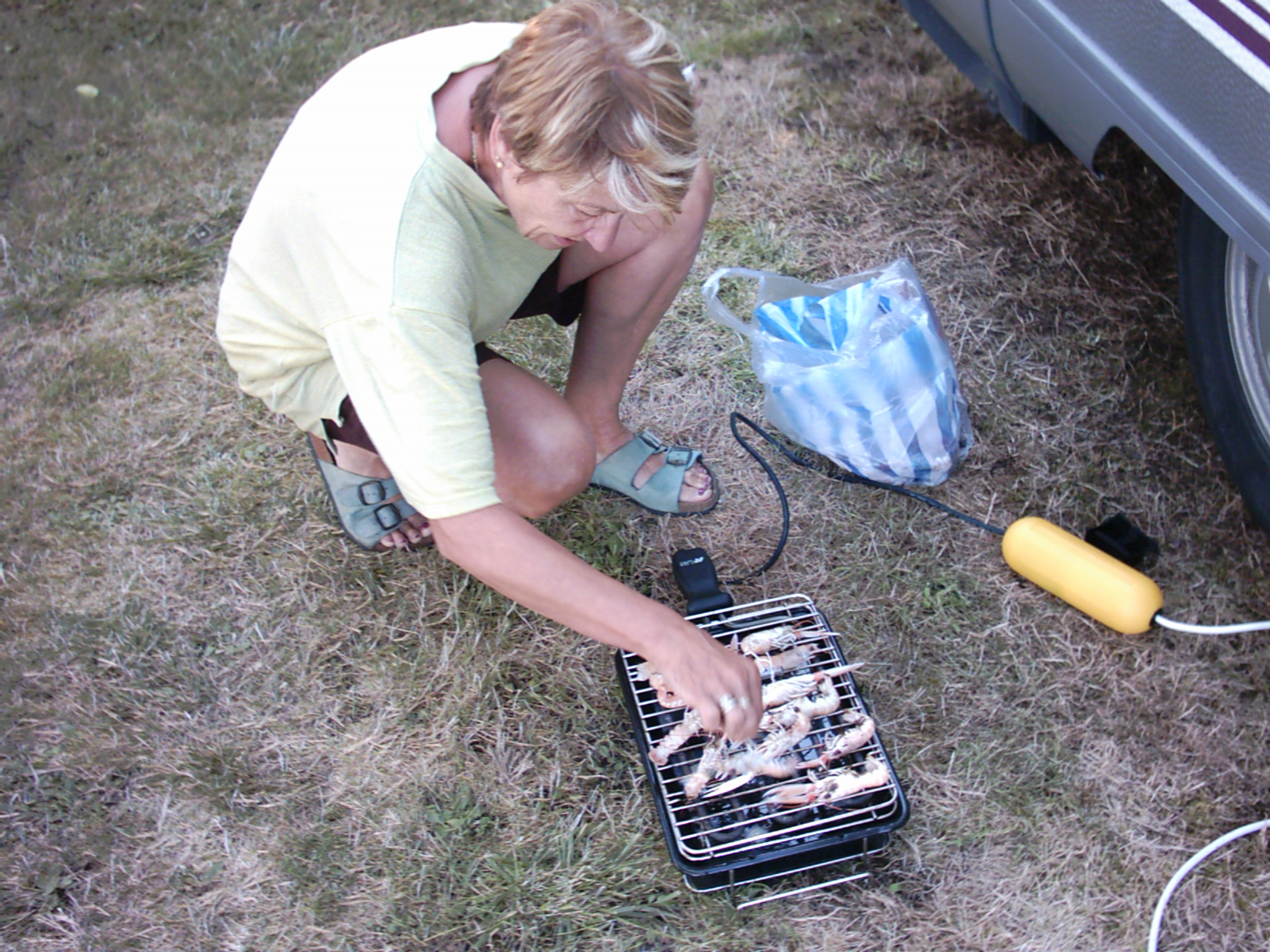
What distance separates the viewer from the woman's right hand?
1.47 meters

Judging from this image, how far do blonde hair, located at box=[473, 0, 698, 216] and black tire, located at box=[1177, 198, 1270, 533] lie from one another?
1403mm

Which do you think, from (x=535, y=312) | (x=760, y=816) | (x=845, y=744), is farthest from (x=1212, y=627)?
(x=535, y=312)

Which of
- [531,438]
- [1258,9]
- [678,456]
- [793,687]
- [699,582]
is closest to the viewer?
[1258,9]

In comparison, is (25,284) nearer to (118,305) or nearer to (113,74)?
(118,305)

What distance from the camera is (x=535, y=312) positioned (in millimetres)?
2242

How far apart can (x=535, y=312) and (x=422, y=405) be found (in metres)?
0.86

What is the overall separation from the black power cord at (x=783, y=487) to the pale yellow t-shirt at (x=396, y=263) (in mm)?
862

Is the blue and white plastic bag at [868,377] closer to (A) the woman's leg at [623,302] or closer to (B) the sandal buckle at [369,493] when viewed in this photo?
(A) the woman's leg at [623,302]

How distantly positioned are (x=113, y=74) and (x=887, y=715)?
139 inches

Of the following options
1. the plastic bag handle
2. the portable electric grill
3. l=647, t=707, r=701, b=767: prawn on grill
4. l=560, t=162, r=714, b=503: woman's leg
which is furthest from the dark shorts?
l=647, t=707, r=701, b=767: prawn on grill

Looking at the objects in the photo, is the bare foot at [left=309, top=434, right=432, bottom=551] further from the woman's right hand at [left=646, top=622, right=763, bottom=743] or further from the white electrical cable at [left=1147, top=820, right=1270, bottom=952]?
the white electrical cable at [left=1147, top=820, right=1270, bottom=952]

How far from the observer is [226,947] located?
71.6 inches

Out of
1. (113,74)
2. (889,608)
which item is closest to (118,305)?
(113,74)

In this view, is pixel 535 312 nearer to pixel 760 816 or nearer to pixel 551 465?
pixel 551 465
